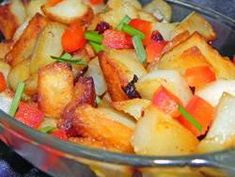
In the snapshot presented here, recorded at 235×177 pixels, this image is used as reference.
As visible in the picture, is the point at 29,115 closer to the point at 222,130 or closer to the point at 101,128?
the point at 101,128

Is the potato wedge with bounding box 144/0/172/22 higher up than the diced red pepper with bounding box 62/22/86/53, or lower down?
lower down

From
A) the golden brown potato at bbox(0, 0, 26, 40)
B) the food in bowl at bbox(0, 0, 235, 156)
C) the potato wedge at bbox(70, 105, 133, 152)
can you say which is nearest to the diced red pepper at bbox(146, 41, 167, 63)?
the food in bowl at bbox(0, 0, 235, 156)

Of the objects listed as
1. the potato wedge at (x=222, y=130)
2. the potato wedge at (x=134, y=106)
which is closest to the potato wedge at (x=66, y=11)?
the potato wedge at (x=134, y=106)

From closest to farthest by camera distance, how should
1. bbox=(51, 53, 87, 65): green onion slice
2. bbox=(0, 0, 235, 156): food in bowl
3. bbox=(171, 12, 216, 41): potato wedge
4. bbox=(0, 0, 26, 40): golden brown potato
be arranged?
bbox=(0, 0, 235, 156): food in bowl → bbox=(51, 53, 87, 65): green onion slice → bbox=(171, 12, 216, 41): potato wedge → bbox=(0, 0, 26, 40): golden brown potato

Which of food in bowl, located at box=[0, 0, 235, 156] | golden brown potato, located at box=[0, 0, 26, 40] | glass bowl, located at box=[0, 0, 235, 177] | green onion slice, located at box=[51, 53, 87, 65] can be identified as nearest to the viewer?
glass bowl, located at box=[0, 0, 235, 177]

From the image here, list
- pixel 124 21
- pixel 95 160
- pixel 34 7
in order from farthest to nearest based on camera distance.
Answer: pixel 34 7
pixel 124 21
pixel 95 160

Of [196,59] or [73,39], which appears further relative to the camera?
[73,39]

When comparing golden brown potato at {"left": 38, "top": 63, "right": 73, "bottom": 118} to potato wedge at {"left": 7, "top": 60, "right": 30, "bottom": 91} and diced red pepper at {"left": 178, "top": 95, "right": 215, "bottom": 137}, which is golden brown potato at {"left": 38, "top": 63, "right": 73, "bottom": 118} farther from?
diced red pepper at {"left": 178, "top": 95, "right": 215, "bottom": 137}

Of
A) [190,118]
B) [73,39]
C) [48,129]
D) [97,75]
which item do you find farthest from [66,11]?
[190,118]
